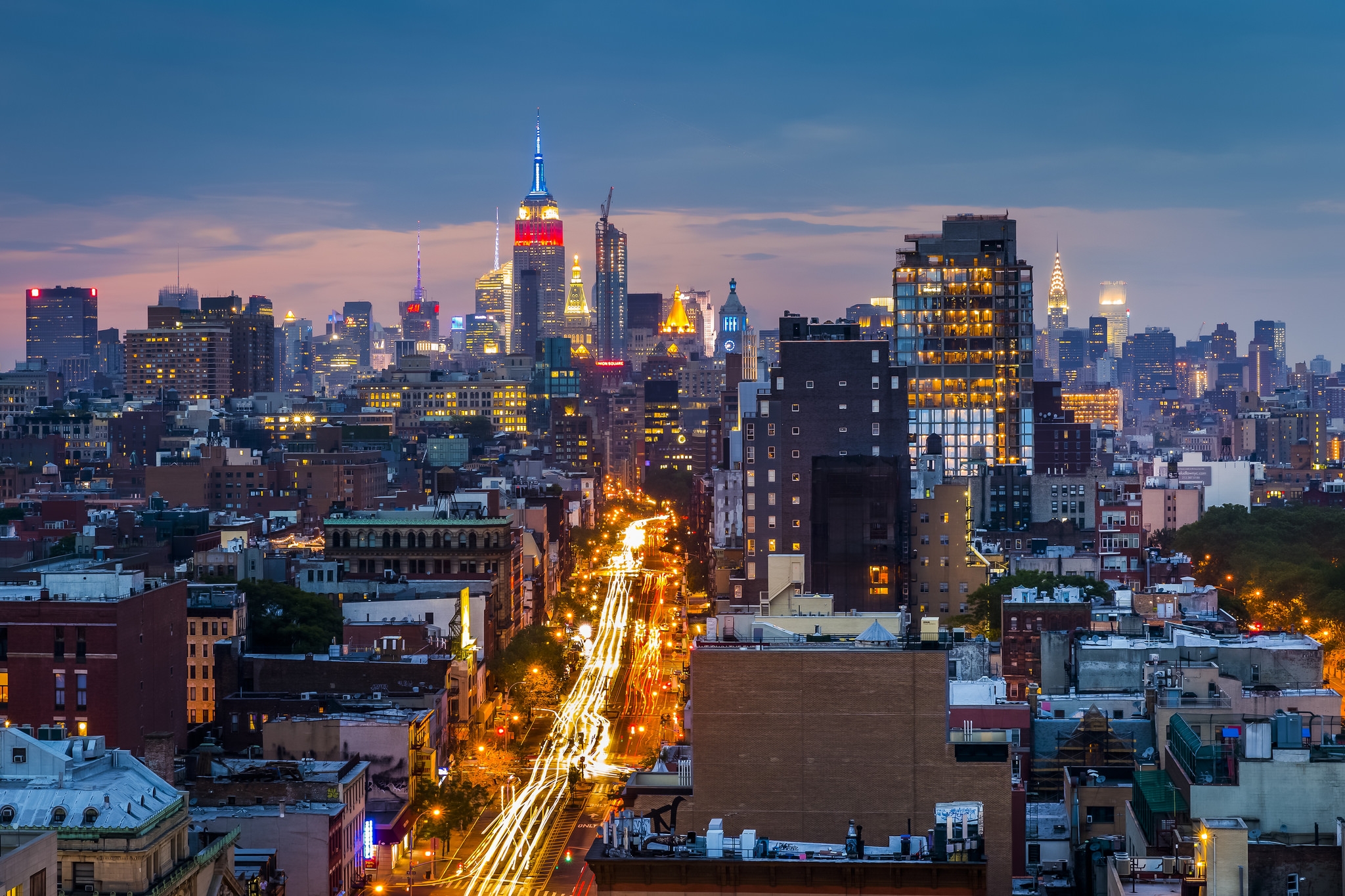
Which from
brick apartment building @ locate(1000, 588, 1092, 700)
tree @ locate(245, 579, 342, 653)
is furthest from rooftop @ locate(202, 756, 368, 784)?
brick apartment building @ locate(1000, 588, 1092, 700)

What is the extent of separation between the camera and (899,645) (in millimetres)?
66438

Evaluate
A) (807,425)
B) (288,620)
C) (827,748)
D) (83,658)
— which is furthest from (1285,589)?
→ (827,748)

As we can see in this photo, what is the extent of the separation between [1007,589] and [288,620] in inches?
1916

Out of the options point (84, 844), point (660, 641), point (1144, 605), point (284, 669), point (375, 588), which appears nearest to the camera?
point (84, 844)

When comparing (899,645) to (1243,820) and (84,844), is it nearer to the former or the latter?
(1243,820)

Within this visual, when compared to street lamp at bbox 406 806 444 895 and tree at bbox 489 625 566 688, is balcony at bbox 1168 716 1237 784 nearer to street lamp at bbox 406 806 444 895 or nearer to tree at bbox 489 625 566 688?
street lamp at bbox 406 806 444 895

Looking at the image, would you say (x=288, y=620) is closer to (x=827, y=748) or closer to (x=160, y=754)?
(x=160, y=754)

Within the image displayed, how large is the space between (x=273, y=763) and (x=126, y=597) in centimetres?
2207

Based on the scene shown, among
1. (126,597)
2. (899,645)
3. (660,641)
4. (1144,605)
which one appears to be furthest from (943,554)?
(899,645)

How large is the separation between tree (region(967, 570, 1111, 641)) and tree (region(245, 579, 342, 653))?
141 ft

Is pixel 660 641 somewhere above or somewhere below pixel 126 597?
below

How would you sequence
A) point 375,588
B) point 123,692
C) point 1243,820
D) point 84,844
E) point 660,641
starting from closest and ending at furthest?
point 1243,820 < point 84,844 < point 123,692 < point 375,588 < point 660,641

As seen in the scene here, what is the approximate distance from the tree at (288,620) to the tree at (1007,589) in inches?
1697

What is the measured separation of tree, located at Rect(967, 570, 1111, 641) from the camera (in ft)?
465
